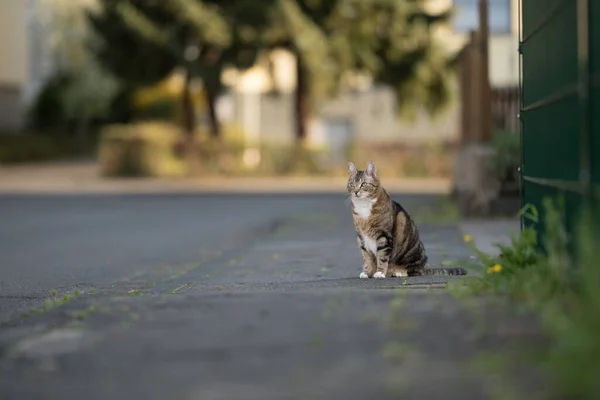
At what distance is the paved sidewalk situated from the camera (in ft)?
Answer: 108

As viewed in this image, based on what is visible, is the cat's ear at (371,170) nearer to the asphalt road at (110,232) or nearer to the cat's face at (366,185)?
the cat's face at (366,185)

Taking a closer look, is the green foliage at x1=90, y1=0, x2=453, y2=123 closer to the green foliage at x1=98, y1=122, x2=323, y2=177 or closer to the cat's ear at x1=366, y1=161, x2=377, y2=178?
the green foliage at x1=98, y1=122, x2=323, y2=177

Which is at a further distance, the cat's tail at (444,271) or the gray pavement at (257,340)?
the cat's tail at (444,271)

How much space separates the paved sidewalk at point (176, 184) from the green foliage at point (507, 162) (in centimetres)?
1098

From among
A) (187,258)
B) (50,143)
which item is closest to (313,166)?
(50,143)

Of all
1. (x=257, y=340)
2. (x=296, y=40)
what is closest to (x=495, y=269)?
(x=257, y=340)

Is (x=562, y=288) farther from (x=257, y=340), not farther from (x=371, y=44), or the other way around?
(x=371, y=44)

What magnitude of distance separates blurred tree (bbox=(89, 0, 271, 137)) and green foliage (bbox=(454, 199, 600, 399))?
29.4 metres

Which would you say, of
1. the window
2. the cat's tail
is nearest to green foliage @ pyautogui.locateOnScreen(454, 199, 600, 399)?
the cat's tail

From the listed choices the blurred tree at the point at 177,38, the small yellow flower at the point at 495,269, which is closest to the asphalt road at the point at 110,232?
the small yellow flower at the point at 495,269

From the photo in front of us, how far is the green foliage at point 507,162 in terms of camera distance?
18.9 meters

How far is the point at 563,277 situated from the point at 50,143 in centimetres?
4943

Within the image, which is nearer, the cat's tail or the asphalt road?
the cat's tail

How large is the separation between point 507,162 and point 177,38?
21.3 m
